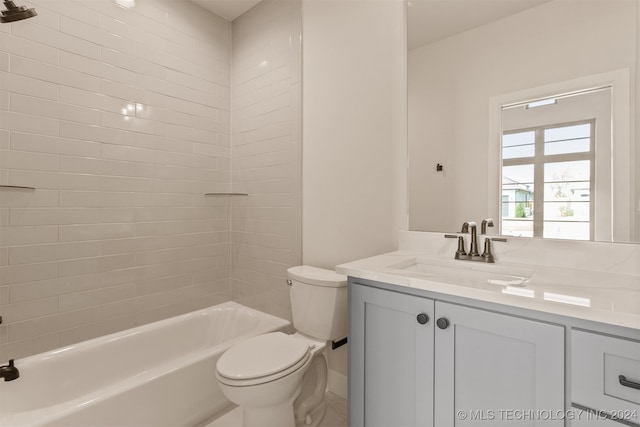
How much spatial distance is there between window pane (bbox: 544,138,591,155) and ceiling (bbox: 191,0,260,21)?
85.9 inches

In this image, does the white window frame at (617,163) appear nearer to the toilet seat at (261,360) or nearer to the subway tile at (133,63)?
the toilet seat at (261,360)

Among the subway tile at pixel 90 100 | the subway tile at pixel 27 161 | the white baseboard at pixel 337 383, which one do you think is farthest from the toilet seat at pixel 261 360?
the subway tile at pixel 90 100

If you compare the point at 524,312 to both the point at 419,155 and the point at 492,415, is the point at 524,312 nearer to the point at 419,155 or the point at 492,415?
the point at 492,415

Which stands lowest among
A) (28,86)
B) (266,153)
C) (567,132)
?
(567,132)

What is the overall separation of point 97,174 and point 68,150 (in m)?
0.18

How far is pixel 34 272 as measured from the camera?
5.56ft

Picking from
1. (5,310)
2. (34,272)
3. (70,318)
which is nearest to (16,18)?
(34,272)

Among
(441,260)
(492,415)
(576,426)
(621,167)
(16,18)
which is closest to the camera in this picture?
(576,426)

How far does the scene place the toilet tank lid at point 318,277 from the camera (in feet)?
5.42

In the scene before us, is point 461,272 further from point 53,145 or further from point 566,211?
point 53,145

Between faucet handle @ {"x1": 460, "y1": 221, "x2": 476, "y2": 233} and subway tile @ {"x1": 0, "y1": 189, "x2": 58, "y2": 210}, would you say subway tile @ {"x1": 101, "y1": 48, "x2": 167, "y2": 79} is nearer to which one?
subway tile @ {"x1": 0, "y1": 189, "x2": 58, "y2": 210}

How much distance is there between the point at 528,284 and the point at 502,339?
0.22 meters

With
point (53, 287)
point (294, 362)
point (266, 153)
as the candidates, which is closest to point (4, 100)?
point (53, 287)

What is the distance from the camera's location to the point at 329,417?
1.79 metres
